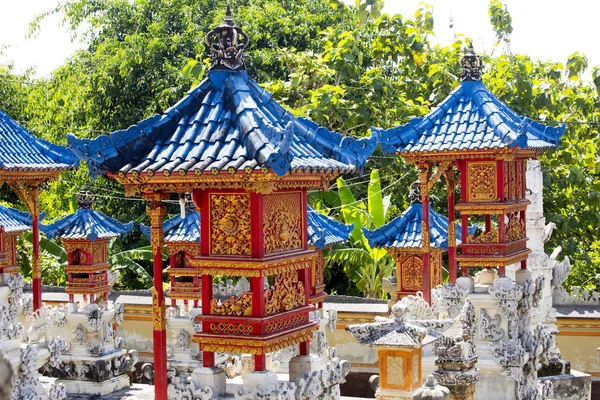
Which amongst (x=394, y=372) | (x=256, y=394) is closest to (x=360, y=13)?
(x=394, y=372)

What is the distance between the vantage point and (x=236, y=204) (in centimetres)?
843

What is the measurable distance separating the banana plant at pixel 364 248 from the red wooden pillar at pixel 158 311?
35.3 ft

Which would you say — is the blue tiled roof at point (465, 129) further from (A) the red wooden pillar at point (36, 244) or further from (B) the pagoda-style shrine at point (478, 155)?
(A) the red wooden pillar at point (36, 244)

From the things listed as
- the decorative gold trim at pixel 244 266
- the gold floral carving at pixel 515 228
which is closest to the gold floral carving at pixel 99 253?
the gold floral carving at pixel 515 228

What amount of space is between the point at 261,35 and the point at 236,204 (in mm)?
19544

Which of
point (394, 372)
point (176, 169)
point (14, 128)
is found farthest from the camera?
point (14, 128)

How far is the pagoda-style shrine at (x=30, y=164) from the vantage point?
13945 mm

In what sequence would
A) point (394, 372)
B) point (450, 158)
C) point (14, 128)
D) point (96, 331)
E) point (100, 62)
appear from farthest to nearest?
point (100, 62)
point (96, 331)
point (14, 128)
point (450, 158)
point (394, 372)

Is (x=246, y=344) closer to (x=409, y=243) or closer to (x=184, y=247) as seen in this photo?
(x=409, y=243)

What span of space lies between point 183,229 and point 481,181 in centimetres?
649

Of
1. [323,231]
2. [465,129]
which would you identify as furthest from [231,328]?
[323,231]

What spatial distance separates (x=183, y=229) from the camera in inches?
677

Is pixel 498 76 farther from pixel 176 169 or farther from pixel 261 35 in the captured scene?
pixel 176 169

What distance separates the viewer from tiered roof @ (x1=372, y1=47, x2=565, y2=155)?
1231 cm
